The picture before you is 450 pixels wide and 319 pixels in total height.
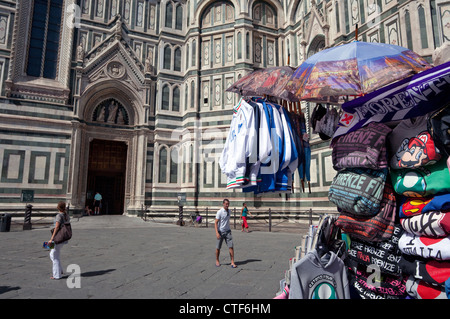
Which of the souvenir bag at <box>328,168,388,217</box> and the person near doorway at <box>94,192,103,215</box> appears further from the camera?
the person near doorway at <box>94,192,103,215</box>

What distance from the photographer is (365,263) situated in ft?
9.15

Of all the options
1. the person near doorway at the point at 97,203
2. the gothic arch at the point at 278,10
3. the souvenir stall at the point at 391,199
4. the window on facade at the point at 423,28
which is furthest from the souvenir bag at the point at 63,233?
the gothic arch at the point at 278,10

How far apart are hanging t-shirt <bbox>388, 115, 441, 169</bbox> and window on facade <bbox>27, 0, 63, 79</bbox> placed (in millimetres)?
20166

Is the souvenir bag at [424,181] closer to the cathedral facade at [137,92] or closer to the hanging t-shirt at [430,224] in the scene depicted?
the hanging t-shirt at [430,224]

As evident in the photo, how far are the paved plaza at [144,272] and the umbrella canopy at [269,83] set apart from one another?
105 inches

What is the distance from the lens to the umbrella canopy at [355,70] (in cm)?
275

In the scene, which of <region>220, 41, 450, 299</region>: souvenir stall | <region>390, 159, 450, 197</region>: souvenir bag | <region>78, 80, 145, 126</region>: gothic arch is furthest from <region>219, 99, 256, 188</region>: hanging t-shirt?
<region>78, 80, 145, 126</region>: gothic arch

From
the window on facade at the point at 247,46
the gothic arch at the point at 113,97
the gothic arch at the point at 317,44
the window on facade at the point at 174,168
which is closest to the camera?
the gothic arch at the point at 317,44

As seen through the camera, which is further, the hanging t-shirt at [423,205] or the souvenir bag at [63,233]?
A: the souvenir bag at [63,233]

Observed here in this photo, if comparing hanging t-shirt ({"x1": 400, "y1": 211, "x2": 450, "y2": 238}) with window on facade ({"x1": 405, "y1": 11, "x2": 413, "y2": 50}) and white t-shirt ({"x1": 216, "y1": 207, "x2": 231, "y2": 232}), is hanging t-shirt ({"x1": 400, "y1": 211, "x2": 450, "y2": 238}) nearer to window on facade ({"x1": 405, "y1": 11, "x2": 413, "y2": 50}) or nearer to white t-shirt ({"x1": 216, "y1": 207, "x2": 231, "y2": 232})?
white t-shirt ({"x1": 216, "y1": 207, "x2": 231, "y2": 232})

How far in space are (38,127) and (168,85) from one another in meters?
8.34

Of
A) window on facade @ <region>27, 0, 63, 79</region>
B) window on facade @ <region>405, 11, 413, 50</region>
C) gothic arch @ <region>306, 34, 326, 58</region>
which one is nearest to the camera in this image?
window on facade @ <region>405, 11, 413, 50</region>

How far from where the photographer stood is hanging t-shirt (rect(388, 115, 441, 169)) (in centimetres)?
229
